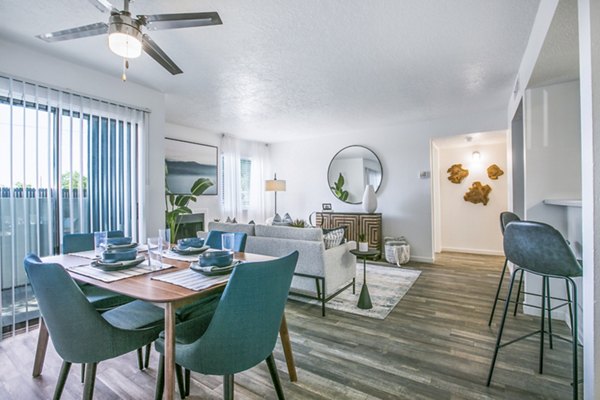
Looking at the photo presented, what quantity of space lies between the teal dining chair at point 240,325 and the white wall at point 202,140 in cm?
431

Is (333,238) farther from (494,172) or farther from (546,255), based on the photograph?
(494,172)

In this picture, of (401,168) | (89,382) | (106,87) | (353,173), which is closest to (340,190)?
(353,173)

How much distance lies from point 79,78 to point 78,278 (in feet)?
7.80

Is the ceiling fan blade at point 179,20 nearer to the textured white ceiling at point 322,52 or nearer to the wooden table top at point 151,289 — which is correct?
the textured white ceiling at point 322,52

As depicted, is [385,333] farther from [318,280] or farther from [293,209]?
[293,209]

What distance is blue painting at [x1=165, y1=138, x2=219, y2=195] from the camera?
192 inches

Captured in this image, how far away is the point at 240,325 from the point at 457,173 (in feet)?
19.0

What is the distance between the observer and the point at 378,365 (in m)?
1.91

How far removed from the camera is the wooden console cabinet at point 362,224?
5.09 metres

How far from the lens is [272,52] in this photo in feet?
8.36

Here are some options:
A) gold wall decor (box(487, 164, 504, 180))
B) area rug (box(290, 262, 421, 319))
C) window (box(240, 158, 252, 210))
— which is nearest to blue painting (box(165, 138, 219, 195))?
window (box(240, 158, 252, 210))

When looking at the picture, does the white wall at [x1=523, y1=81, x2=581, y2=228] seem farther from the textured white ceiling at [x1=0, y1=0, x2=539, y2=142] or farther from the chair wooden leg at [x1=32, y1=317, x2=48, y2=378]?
the chair wooden leg at [x1=32, y1=317, x2=48, y2=378]

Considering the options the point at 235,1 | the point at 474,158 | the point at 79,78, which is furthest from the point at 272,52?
the point at 474,158

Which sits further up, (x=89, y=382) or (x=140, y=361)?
(x=89, y=382)
